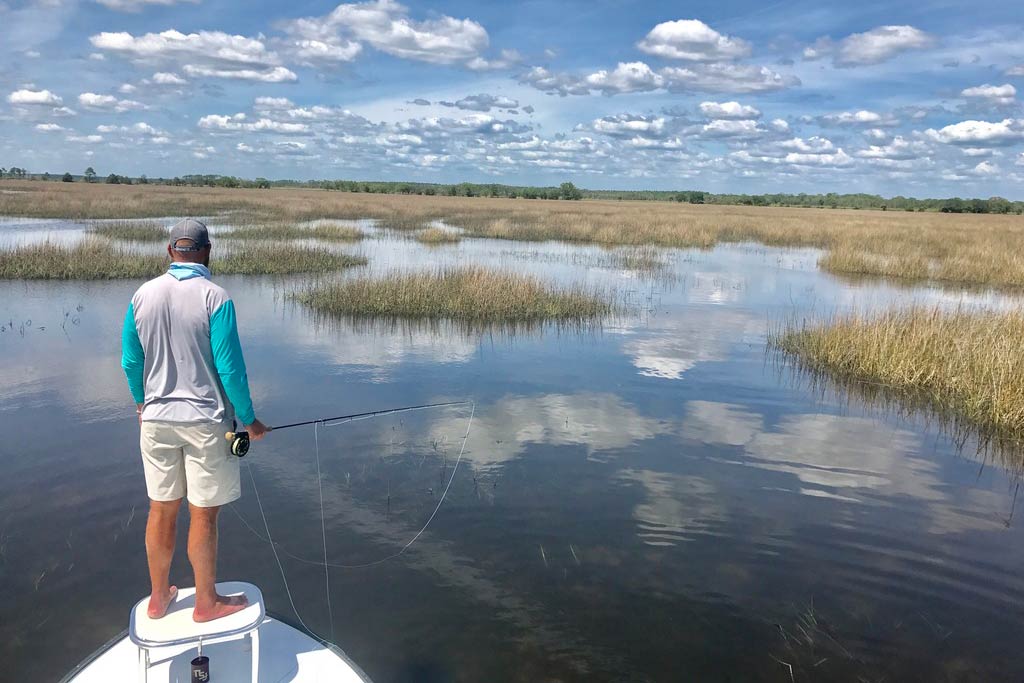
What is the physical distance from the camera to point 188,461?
3896mm

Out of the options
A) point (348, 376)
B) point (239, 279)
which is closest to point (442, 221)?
point (239, 279)

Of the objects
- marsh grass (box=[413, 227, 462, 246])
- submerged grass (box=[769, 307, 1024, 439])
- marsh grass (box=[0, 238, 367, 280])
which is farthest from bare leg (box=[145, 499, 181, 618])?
marsh grass (box=[413, 227, 462, 246])

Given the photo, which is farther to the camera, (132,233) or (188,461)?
(132,233)

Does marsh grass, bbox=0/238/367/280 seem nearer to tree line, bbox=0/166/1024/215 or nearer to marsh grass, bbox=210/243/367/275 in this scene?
marsh grass, bbox=210/243/367/275

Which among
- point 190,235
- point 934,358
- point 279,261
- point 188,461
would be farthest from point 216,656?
point 279,261

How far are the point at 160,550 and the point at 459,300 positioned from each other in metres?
13.1

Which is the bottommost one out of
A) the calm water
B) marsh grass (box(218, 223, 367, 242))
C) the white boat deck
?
the calm water

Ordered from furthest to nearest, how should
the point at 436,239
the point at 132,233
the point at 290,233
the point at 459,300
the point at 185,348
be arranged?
1. the point at 436,239
2. the point at 290,233
3. the point at 132,233
4. the point at 459,300
5. the point at 185,348

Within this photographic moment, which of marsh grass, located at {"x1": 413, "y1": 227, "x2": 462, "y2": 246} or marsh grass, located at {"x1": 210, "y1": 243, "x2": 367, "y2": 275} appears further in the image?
marsh grass, located at {"x1": 413, "y1": 227, "x2": 462, "y2": 246}

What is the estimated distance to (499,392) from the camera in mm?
10992

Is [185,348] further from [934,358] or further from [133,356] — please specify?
[934,358]

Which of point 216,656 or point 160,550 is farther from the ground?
point 160,550

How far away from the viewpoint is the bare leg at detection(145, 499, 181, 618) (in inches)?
151

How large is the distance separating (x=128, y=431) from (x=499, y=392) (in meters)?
5.06
